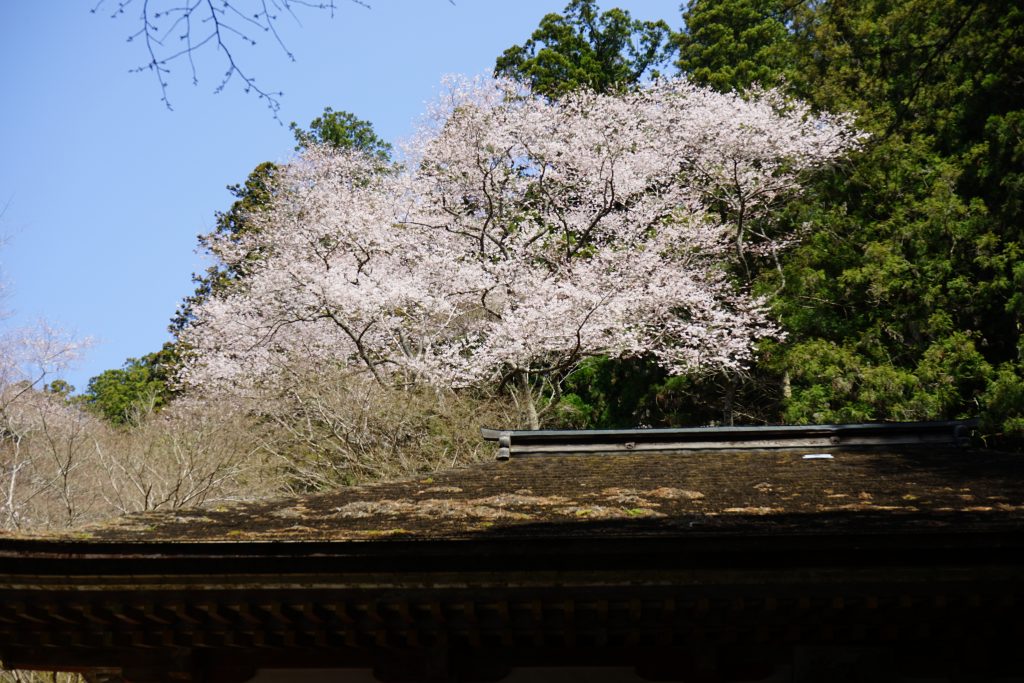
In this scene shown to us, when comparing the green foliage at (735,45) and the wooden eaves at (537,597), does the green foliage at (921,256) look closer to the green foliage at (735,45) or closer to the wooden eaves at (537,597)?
the green foliage at (735,45)

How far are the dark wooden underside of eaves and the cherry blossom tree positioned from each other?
11.2 meters

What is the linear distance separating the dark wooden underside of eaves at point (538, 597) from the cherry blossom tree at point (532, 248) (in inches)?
441

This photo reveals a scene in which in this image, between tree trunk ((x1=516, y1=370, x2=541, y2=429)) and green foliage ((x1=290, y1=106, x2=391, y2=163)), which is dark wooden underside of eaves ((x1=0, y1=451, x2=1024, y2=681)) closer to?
tree trunk ((x1=516, y1=370, x2=541, y2=429))

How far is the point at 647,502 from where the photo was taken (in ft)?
18.4

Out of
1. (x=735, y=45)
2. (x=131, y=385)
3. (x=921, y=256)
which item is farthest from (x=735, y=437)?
(x=131, y=385)

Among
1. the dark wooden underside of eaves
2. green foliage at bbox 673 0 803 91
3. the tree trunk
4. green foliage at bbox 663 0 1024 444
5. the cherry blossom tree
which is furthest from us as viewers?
green foliage at bbox 673 0 803 91

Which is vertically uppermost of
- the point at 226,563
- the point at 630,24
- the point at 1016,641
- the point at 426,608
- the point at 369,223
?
the point at 630,24

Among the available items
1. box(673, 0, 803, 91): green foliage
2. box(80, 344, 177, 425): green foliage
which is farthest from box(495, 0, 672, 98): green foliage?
box(80, 344, 177, 425): green foliage

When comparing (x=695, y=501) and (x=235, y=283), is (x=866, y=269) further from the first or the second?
(x=235, y=283)

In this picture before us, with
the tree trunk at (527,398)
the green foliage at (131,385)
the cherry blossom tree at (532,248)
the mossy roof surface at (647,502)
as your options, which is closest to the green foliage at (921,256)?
the cherry blossom tree at (532,248)

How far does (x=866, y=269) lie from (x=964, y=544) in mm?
13159

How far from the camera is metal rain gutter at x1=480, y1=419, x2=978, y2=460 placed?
8023mm

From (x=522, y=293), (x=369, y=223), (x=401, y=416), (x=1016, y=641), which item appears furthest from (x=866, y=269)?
(x=1016, y=641)

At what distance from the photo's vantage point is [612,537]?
386 cm
